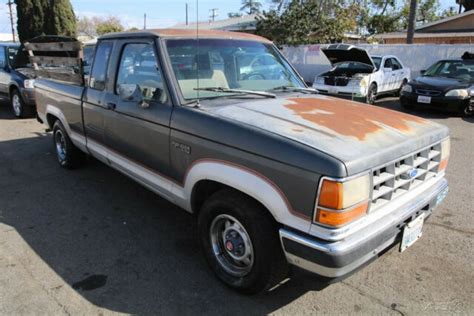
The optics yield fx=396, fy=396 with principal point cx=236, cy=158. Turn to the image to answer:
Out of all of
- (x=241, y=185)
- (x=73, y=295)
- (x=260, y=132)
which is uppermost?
(x=260, y=132)

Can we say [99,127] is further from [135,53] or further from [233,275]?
[233,275]

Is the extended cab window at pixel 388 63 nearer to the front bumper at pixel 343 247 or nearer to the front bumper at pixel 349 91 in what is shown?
the front bumper at pixel 349 91

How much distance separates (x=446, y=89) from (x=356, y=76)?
2.60m

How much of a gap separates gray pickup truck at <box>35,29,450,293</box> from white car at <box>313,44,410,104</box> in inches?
298

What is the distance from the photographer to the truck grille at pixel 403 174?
101 inches

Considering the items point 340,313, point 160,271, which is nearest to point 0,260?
point 160,271

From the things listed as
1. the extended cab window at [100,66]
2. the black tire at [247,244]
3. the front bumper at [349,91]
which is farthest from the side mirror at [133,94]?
the front bumper at [349,91]

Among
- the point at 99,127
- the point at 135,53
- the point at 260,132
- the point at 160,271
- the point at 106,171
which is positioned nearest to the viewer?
the point at 260,132

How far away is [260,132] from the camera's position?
8.68 ft

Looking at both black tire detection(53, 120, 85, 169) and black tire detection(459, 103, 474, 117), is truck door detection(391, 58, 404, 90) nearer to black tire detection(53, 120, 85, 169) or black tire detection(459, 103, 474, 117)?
black tire detection(459, 103, 474, 117)

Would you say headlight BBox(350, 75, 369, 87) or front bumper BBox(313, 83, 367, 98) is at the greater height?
headlight BBox(350, 75, 369, 87)

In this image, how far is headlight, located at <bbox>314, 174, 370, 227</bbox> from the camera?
89.5 inches

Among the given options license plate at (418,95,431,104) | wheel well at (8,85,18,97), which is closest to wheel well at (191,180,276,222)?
wheel well at (8,85,18,97)

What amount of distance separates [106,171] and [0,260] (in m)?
2.41
